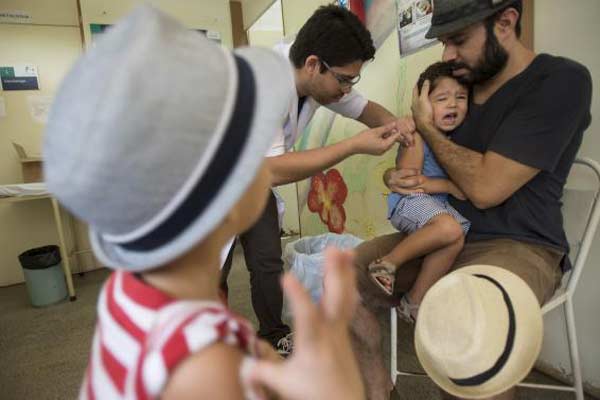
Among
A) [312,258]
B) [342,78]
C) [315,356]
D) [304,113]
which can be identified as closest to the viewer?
[315,356]

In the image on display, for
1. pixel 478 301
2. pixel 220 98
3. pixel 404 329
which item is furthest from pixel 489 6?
pixel 404 329

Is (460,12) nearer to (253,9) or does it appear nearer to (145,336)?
(145,336)

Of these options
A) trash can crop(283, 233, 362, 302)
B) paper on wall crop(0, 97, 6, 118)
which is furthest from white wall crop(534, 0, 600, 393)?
paper on wall crop(0, 97, 6, 118)

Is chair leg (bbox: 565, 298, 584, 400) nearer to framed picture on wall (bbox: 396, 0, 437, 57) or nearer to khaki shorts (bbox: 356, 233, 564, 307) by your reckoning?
khaki shorts (bbox: 356, 233, 564, 307)

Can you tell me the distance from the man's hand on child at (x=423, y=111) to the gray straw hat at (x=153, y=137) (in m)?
0.94

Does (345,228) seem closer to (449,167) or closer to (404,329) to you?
(404,329)

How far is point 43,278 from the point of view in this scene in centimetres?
294

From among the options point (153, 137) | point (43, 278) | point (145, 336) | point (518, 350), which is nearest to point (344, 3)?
point (518, 350)

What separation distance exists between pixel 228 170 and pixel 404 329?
70.4 inches

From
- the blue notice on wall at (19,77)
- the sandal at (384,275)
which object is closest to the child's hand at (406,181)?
the sandal at (384,275)

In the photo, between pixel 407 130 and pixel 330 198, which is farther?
pixel 330 198

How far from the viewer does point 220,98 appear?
18.7 inches

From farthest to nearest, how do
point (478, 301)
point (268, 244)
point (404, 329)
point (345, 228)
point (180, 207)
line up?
point (345, 228)
point (404, 329)
point (268, 244)
point (478, 301)
point (180, 207)

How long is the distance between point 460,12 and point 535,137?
42cm
